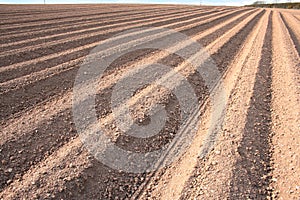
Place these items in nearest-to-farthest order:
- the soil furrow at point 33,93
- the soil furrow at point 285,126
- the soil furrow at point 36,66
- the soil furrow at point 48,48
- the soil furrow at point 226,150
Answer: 1. the soil furrow at point 226,150
2. the soil furrow at point 285,126
3. the soil furrow at point 33,93
4. the soil furrow at point 36,66
5. the soil furrow at point 48,48

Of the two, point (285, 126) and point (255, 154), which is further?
point (285, 126)

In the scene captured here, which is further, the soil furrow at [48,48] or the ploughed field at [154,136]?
the soil furrow at [48,48]

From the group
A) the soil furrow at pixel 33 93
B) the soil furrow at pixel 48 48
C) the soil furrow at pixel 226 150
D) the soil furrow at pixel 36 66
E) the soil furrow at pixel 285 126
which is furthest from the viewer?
the soil furrow at pixel 48 48

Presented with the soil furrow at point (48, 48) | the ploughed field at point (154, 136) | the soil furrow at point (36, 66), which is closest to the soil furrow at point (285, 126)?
the ploughed field at point (154, 136)

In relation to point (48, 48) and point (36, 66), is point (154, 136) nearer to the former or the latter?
point (36, 66)

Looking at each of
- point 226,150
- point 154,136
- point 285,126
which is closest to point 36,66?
point 154,136

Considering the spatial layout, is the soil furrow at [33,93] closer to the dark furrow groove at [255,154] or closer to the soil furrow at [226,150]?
the soil furrow at [226,150]

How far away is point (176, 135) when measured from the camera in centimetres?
421

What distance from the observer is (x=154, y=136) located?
4.14m

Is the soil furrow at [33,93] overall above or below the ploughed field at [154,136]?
above

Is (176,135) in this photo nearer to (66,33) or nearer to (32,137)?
(32,137)

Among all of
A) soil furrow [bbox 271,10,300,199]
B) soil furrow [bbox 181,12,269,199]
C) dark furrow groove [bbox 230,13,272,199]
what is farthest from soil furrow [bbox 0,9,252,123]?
soil furrow [bbox 271,10,300,199]

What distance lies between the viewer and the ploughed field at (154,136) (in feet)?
10.2

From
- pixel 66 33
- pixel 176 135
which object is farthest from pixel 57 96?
pixel 66 33
